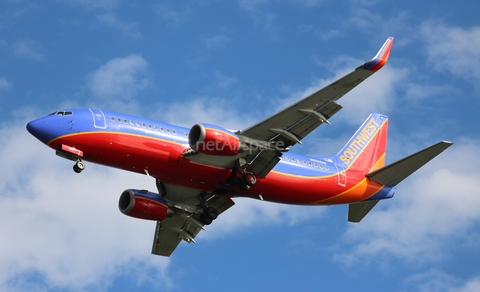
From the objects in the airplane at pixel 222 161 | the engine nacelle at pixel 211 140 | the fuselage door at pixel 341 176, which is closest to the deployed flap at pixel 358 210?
the airplane at pixel 222 161

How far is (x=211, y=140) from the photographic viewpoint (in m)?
43.0

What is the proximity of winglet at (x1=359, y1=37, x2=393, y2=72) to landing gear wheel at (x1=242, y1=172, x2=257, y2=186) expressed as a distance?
9.60m

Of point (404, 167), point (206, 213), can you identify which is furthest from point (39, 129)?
point (404, 167)

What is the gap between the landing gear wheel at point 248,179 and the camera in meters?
45.8

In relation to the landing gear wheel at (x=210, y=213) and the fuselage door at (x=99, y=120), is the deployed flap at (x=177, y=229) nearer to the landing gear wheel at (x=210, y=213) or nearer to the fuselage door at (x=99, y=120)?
the landing gear wheel at (x=210, y=213)

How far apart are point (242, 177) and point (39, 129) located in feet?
38.7

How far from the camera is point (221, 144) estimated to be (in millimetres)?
43312

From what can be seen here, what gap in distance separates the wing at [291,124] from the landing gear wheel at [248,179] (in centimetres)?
52

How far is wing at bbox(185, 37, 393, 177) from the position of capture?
41688 millimetres

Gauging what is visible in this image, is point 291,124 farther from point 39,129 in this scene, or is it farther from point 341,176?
point 39,129

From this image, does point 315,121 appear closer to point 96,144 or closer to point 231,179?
point 231,179

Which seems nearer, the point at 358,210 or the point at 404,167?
the point at 404,167

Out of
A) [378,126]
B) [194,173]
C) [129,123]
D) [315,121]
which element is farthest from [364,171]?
[129,123]

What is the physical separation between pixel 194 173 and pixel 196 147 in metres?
2.74
